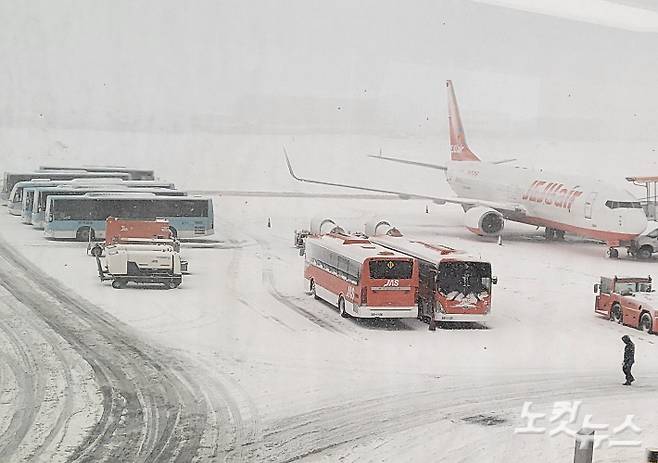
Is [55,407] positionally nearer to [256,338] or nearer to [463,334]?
[256,338]

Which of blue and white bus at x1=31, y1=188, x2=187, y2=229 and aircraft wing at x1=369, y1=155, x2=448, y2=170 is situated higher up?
aircraft wing at x1=369, y1=155, x2=448, y2=170

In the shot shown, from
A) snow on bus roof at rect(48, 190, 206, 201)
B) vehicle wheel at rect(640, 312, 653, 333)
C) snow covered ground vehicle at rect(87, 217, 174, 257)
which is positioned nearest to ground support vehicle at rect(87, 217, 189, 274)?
snow covered ground vehicle at rect(87, 217, 174, 257)

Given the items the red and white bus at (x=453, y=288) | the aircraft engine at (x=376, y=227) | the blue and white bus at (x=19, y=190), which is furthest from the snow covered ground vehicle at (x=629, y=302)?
the blue and white bus at (x=19, y=190)

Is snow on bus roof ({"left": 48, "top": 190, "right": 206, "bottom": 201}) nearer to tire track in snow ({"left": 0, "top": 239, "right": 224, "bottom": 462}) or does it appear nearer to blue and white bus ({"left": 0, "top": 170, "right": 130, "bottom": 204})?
blue and white bus ({"left": 0, "top": 170, "right": 130, "bottom": 204})

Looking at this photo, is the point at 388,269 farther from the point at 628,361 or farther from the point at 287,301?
the point at 628,361

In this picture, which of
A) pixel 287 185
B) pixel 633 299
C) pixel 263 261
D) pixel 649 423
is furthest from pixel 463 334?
pixel 287 185

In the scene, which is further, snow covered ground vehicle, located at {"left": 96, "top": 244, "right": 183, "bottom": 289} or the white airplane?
the white airplane

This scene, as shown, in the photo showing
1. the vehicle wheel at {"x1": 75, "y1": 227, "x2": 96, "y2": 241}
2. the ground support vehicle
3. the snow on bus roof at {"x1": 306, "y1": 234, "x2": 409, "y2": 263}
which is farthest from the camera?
the vehicle wheel at {"x1": 75, "y1": 227, "x2": 96, "y2": 241}

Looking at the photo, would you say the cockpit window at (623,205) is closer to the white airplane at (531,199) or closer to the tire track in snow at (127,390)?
the white airplane at (531,199)
